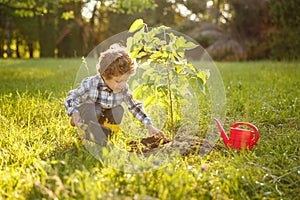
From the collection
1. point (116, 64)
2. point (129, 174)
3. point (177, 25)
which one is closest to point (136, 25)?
point (116, 64)

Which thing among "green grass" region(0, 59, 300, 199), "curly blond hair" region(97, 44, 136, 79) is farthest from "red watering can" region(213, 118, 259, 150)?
"curly blond hair" region(97, 44, 136, 79)

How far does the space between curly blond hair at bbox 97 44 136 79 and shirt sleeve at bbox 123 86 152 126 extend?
0.24 meters

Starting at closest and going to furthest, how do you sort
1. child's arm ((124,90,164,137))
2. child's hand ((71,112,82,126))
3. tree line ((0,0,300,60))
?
child's hand ((71,112,82,126)), child's arm ((124,90,164,137)), tree line ((0,0,300,60))

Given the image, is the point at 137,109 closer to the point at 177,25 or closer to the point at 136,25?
the point at 136,25

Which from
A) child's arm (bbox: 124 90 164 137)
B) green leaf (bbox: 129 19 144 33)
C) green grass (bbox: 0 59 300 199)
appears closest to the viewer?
green grass (bbox: 0 59 300 199)

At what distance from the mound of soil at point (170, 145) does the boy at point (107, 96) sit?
68 mm

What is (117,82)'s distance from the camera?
103 inches

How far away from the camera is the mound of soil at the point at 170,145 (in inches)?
92.8

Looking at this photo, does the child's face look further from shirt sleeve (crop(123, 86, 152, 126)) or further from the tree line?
the tree line

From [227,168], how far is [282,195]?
316 millimetres

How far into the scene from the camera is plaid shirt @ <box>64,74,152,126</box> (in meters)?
2.59

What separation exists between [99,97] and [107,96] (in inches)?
2.3

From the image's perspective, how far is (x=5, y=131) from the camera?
2.67 m

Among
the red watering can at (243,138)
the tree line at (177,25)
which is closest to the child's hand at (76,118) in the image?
the red watering can at (243,138)
